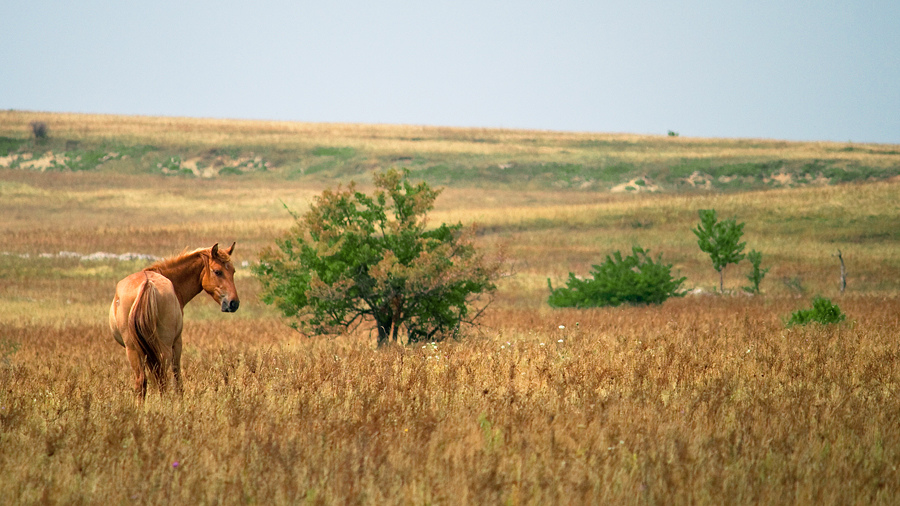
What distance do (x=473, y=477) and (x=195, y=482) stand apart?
186 centimetres

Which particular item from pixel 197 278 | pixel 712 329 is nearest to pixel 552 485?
pixel 197 278

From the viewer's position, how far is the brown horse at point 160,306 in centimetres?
844

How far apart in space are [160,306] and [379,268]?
17.4ft

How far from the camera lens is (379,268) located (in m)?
13.6

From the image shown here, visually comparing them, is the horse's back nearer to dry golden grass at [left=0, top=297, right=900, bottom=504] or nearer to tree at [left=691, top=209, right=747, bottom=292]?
dry golden grass at [left=0, top=297, right=900, bottom=504]

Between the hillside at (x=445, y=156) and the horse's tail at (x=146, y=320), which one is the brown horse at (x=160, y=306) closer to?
the horse's tail at (x=146, y=320)

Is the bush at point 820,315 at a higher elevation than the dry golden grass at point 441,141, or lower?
lower

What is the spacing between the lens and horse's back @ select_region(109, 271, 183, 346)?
8.62 m

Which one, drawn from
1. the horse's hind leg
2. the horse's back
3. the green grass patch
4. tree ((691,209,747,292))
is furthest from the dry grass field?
the green grass patch

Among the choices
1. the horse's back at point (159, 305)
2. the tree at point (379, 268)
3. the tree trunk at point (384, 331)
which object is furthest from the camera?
the tree trunk at point (384, 331)

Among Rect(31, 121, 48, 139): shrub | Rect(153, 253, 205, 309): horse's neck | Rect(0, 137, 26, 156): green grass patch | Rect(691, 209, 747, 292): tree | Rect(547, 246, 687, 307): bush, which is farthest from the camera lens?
Rect(31, 121, 48, 139): shrub

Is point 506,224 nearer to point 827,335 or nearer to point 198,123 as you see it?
point 827,335

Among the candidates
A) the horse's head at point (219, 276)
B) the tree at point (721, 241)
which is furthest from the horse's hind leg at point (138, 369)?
the tree at point (721, 241)

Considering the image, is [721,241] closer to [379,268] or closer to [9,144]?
[379,268]
